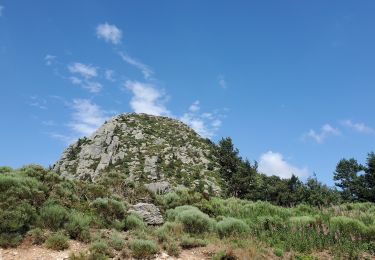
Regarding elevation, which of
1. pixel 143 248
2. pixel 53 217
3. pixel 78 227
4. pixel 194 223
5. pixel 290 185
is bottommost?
pixel 143 248

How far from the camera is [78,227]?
12727 millimetres

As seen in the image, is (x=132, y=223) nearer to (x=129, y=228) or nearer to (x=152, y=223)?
(x=129, y=228)

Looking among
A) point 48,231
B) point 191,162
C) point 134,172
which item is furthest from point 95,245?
point 191,162

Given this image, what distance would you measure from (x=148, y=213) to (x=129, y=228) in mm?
1990

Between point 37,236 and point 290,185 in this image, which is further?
point 290,185

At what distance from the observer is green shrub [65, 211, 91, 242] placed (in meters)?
12.4

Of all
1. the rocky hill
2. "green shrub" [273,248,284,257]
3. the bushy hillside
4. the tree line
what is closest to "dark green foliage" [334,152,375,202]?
the tree line

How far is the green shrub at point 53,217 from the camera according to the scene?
12.8 metres

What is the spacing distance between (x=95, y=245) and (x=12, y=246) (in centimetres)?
238

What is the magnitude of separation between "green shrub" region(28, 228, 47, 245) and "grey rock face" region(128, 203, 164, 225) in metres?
4.97

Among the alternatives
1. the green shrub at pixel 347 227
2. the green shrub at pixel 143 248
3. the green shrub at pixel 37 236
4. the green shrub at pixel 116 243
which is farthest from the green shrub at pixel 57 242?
the green shrub at pixel 347 227

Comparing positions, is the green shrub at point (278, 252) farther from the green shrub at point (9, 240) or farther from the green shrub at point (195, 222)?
the green shrub at point (9, 240)

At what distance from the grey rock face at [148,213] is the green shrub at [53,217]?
12.4ft

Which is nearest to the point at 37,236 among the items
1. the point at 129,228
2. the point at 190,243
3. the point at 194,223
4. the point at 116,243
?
the point at 116,243
